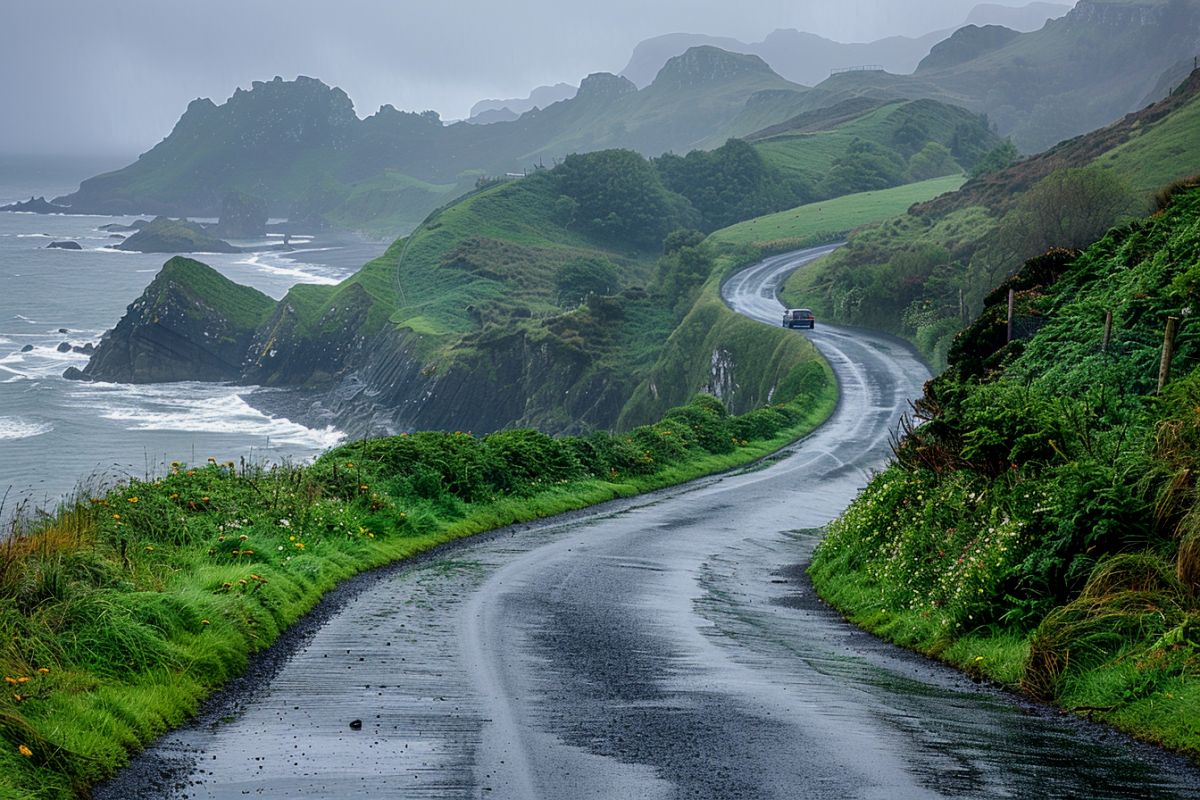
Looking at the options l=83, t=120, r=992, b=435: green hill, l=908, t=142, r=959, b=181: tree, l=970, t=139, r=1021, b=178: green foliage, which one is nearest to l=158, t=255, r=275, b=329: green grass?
l=83, t=120, r=992, b=435: green hill

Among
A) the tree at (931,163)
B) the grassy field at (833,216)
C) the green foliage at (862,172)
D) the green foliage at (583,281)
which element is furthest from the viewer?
the tree at (931,163)

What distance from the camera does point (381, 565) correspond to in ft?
66.6

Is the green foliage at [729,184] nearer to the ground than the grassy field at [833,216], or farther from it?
farther from it

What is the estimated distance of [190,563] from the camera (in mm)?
15859

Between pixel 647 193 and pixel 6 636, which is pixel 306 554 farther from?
pixel 647 193

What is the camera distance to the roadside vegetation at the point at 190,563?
981 cm

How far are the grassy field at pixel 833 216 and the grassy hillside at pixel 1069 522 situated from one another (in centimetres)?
10431

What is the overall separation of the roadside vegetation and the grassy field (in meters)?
99.2

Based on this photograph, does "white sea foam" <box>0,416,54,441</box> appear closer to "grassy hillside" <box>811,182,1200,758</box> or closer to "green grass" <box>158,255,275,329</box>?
"green grass" <box>158,255,275,329</box>

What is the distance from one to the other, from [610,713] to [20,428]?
77.0 m

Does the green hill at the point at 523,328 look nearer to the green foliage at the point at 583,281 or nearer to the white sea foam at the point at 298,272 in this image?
the green foliage at the point at 583,281

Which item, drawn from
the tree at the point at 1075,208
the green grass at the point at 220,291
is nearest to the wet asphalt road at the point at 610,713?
the tree at the point at 1075,208

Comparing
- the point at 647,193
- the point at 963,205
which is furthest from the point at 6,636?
the point at 647,193

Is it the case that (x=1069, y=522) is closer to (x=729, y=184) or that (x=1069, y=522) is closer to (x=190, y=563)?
(x=190, y=563)
